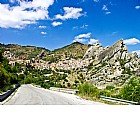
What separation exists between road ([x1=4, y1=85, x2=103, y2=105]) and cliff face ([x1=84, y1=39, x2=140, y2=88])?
0.61m

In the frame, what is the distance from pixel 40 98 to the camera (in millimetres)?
9641

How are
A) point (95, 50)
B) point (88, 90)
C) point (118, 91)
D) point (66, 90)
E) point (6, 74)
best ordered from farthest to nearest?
1. point (6, 74)
2. point (66, 90)
3. point (88, 90)
4. point (118, 91)
5. point (95, 50)

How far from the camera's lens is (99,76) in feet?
29.9

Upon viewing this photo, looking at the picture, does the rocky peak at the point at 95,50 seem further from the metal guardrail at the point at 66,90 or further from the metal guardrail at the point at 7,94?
the metal guardrail at the point at 7,94

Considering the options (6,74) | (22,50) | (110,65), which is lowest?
(6,74)

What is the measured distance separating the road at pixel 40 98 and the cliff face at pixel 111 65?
0.61m

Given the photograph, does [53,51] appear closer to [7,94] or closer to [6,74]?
[6,74]

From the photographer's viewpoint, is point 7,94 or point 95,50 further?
point 7,94

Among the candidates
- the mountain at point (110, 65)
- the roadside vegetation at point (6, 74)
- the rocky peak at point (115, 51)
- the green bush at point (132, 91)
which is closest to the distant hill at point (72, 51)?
the mountain at point (110, 65)

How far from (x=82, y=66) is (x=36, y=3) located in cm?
170

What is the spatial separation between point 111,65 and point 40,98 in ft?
6.55

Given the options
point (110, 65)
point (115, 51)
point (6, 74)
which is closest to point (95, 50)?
point (115, 51)
